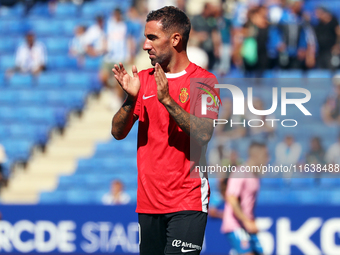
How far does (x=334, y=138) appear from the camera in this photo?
988 cm

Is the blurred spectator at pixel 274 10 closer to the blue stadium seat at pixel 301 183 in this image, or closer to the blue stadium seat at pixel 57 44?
the blue stadium seat at pixel 301 183

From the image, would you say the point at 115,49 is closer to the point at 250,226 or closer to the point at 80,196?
the point at 80,196

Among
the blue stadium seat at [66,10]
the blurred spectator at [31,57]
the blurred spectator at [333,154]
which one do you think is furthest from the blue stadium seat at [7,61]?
the blurred spectator at [333,154]

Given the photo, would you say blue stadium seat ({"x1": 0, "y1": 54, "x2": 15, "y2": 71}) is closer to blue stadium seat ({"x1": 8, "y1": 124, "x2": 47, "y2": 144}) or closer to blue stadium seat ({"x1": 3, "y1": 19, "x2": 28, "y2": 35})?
blue stadium seat ({"x1": 3, "y1": 19, "x2": 28, "y2": 35})

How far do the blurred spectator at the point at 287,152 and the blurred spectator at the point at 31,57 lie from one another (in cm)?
583

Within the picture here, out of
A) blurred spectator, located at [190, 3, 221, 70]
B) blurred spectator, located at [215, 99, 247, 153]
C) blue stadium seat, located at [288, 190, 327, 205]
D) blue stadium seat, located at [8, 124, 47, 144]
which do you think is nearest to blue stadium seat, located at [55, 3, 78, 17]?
blue stadium seat, located at [8, 124, 47, 144]

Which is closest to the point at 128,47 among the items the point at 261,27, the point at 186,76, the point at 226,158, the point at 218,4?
the point at 218,4

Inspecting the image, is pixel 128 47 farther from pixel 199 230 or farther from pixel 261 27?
pixel 199 230

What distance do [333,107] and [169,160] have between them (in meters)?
7.00

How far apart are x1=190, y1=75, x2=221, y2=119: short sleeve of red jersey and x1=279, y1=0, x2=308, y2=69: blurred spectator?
7.40 m

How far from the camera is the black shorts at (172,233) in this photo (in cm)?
366

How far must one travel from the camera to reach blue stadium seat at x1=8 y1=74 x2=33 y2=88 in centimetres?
1285

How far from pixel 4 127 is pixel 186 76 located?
913 cm

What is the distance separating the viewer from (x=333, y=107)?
1005 centimetres
